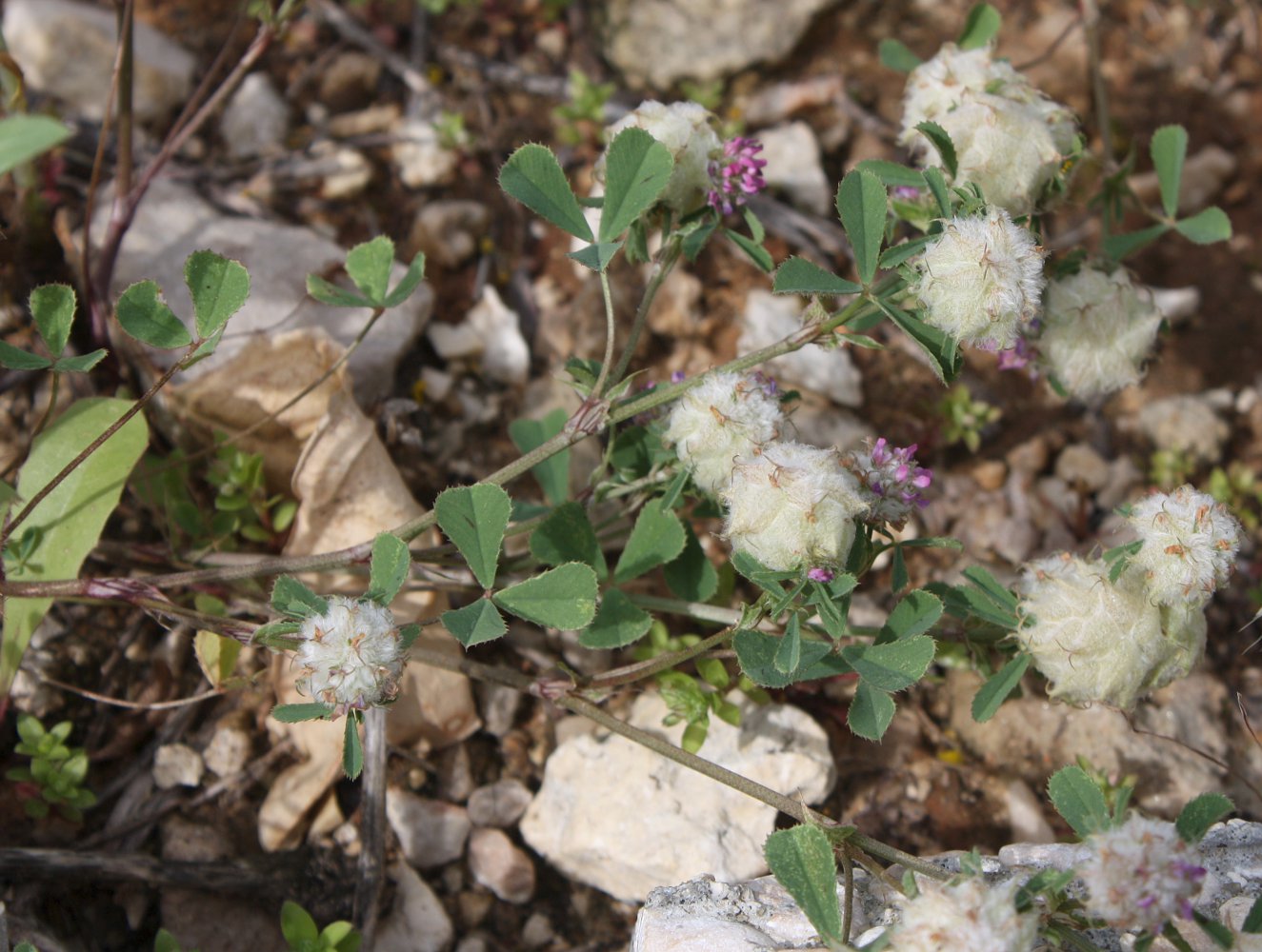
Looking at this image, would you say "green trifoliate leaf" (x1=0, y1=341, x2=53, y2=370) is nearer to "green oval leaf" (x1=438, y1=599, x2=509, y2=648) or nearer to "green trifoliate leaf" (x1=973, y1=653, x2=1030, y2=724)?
"green oval leaf" (x1=438, y1=599, x2=509, y2=648)

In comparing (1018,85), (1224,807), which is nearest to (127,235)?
(1018,85)

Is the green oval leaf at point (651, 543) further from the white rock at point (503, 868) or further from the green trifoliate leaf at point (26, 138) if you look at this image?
the green trifoliate leaf at point (26, 138)

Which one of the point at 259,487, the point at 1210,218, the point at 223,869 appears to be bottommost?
the point at 223,869

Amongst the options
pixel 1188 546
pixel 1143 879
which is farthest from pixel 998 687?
pixel 1143 879

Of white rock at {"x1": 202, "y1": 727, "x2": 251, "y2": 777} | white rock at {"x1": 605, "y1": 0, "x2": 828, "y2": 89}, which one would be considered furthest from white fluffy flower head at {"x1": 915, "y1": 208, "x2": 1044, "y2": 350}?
white rock at {"x1": 605, "y1": 0, "x2": 828, "y2": 89}

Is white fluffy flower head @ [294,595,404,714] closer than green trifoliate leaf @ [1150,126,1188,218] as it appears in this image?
Yes

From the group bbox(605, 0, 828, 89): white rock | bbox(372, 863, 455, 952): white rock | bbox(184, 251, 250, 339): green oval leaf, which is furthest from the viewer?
bbox(605, 0, 828, 89): white rock

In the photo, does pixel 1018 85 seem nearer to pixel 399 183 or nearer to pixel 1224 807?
pixel 1224 807

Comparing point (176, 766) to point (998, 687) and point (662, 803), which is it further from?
point (998, 687)
